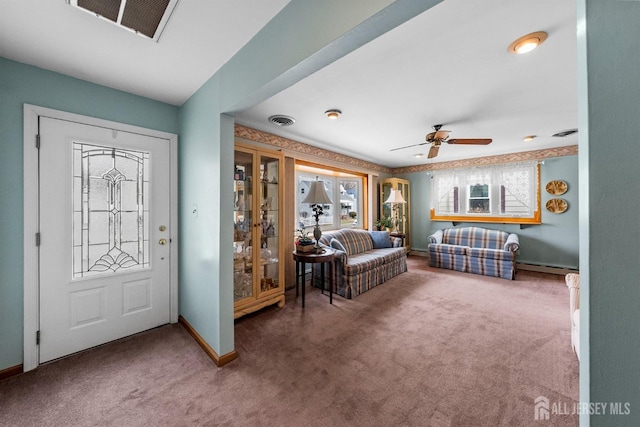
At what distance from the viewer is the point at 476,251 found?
4.61 m

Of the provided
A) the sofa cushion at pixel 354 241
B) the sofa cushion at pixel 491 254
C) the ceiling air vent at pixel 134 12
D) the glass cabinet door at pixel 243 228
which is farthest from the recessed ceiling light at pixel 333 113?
the sofa cushion at pixel 491 254

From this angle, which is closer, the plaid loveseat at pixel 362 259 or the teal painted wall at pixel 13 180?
the teal painted wall at pixel 13 180

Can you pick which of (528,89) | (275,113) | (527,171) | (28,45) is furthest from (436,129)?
(28,45)

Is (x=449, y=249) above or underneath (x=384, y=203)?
underneath

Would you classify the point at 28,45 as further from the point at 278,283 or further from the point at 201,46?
the point at 278,283

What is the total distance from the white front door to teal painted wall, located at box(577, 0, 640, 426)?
122 inches

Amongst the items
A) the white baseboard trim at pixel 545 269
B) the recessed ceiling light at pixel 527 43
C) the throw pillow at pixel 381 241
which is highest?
the recessed ceiling light at pixel 527 43

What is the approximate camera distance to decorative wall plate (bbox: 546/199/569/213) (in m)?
4.53

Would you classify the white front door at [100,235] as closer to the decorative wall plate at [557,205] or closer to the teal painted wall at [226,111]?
the teal painted wall at [226,111]

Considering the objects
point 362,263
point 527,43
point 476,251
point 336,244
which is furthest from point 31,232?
point 476,251

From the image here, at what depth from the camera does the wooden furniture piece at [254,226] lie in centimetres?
284

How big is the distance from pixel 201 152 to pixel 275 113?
109 centimetres

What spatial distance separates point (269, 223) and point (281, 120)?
135 centimetres

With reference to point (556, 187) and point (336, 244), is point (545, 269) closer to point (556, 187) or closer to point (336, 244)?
point (556, 187)
